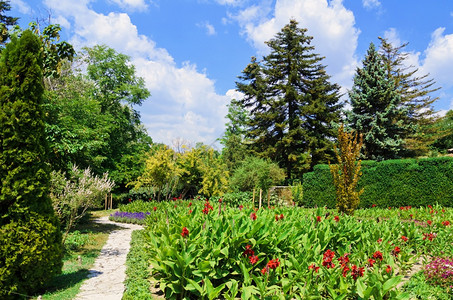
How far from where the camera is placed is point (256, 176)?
18.1 meters

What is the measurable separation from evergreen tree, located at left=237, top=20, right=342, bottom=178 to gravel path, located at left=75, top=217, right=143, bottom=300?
16067 mm

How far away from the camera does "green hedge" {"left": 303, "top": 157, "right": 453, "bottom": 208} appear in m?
13.5

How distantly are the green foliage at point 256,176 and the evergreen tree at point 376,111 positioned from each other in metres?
6.58

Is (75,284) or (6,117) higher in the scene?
(6,117)

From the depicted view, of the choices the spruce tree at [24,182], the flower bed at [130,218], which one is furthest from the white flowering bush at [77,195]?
the flower bed at [130,218]

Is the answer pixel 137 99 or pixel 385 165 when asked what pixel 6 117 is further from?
pixel 137 99

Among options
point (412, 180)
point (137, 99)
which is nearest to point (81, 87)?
point (137, 99)

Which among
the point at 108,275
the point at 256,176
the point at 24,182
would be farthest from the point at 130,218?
the point at 24,182

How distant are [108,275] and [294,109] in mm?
20120

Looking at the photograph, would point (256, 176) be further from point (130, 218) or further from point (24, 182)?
point (24, 182)

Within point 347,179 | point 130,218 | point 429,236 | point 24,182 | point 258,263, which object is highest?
point 347,179

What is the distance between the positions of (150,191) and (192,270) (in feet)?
51.2

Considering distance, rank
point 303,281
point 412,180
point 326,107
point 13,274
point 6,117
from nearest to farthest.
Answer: point 303,281 → point 13,274 → point 6,117 → point 412,180 → point 326,107

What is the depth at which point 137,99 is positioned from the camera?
76.2 ft
